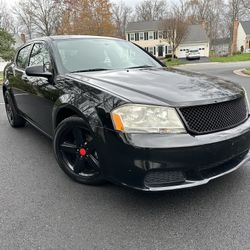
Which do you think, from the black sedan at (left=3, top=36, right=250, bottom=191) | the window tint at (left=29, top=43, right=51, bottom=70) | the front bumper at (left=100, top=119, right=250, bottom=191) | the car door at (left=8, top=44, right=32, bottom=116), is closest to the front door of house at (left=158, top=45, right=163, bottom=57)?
the car door at (left=8, top=44, right=32, bottom=116)

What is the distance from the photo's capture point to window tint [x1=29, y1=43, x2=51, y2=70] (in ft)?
12.4

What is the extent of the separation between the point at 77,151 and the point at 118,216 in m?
0.84

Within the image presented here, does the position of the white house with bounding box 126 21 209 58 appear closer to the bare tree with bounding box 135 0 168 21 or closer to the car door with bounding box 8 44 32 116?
the bare tree with bounding box 135 0 168 21

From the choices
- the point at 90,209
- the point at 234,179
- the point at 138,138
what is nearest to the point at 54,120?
the point at 90,209

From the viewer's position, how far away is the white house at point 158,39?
4819 centimetres

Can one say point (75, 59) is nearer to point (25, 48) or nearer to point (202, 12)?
point (25, 48)

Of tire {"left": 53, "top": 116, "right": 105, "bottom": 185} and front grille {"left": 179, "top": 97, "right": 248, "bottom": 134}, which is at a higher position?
front grille {"left": 179, "top": 97, "right": 248, "bottom": 134}

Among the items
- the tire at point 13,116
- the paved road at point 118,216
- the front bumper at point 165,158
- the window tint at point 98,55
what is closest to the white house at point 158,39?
the tire at point 13,116

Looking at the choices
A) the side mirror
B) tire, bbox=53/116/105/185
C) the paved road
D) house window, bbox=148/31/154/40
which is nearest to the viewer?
the paved road

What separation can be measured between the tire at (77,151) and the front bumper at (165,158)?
0.31 metres

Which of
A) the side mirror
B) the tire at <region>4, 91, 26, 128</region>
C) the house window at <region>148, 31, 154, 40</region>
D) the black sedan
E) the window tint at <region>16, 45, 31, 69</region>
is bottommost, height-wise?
the tire at <region>4, 91, 26, 128</region>

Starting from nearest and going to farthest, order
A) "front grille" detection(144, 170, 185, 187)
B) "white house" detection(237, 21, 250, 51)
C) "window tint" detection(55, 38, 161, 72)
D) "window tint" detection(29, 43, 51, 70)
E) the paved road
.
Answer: the paved road
"front grille" detection(144, 170, 185, 187)
"window tint" detection(55, 38, 161, 72)
"window tint" detection(29, 43, 51, 70)
"white house" detection(237, 21, 250, 51)

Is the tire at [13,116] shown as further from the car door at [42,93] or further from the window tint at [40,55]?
the window tint at [40,55]

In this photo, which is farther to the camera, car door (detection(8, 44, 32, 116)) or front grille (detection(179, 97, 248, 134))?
car door (detection(8, 44, 32, 116))
